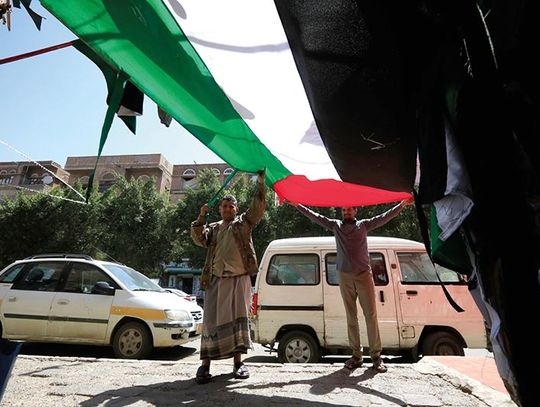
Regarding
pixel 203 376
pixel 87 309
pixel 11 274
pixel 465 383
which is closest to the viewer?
pixel 465 383

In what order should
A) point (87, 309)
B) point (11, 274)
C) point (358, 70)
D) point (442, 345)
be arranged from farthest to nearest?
1. point (11, 274)
2. point (87, 309)
3. point (442, 345)
4. point (358, 70)

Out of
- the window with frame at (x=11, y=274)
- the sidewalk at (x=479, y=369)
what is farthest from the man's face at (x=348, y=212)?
the window with frame at (x=11, y=274)

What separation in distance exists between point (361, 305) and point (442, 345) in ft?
9.08

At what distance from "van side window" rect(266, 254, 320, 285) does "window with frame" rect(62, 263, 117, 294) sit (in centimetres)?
290

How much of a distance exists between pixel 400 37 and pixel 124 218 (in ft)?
65.9

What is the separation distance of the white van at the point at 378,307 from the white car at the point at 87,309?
1.61m

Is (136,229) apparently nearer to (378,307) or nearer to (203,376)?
(378,307)

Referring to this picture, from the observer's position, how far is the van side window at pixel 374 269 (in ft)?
20.6

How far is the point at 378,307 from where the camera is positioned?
20.0ft

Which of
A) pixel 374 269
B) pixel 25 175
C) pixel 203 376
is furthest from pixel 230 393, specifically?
pixel 25 175

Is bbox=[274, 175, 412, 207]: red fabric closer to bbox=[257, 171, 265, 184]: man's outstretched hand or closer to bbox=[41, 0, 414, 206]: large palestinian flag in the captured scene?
bbox=[257, 171, 265, 184]: man's outstretched hand

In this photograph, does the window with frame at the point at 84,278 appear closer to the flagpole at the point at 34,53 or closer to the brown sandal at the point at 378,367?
the brown sandal at the point at 378,367

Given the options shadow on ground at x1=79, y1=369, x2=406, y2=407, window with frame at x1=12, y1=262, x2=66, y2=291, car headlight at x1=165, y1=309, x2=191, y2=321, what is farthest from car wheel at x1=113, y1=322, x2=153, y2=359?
shadow on ground at x1=79, y1=369, x2=406, y2=407

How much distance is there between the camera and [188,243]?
62.7 ft
